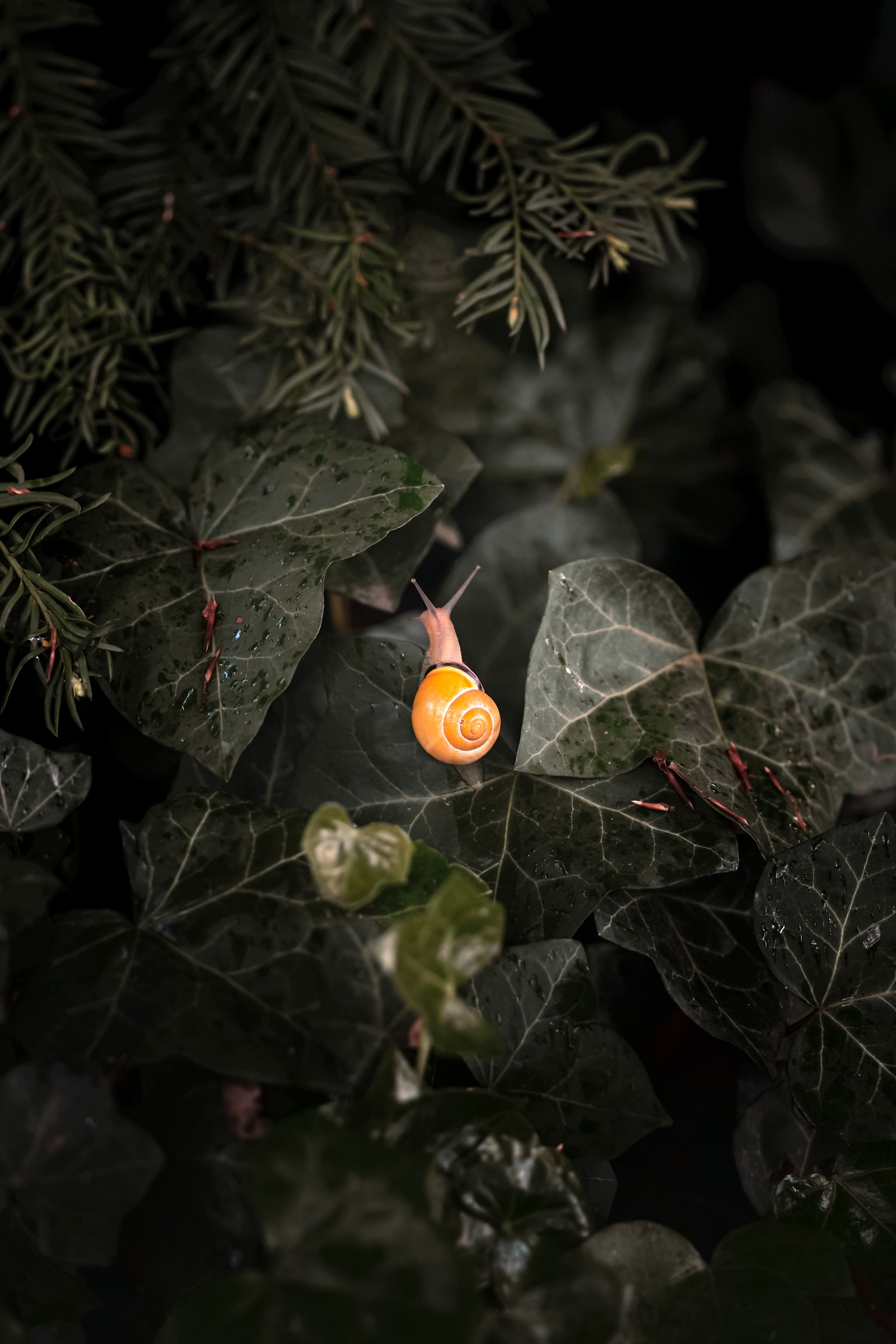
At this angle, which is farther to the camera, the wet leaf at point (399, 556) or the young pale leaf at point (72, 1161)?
the wet leaf at point (399, 556)

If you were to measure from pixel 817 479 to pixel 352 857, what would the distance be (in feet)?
2.20

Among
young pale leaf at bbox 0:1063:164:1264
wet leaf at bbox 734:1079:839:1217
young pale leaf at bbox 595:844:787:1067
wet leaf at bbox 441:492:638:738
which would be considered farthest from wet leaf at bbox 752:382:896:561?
young pale leaf at bbox 0:1063:164:1264

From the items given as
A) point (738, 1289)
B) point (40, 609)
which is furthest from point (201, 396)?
point (738, 1289)

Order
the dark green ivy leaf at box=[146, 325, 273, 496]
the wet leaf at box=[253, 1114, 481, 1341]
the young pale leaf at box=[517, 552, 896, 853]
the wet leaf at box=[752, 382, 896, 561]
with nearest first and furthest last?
the wet leaf at box=[253, 1114, 481, 1341] → the young pale leaf at box=[517, 552, 896, 853] → the dark green ivy leaf at box=[146, 325, 273, 496] → the wet leaf at box=[752, 382, 896, 561]

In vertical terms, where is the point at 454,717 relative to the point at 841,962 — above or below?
above

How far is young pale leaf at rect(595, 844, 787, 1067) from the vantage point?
0.54m

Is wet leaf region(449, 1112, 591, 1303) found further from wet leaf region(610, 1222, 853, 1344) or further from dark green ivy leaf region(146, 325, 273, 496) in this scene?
dark green ivy leaf region(146, 325, 273, 496)

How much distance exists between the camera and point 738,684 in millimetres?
662

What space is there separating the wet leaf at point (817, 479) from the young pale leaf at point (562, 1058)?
0.53 metres

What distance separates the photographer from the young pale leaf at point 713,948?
0.54 m

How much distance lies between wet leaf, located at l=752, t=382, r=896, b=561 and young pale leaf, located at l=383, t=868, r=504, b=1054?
0.59 metres

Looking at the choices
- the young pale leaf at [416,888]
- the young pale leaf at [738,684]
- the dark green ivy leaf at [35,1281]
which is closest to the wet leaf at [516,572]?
the young pale leaf at [738,684]

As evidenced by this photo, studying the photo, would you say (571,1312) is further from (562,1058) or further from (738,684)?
(738,684)

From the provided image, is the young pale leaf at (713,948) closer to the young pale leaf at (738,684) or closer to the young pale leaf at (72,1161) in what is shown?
the young pale leaf at (738,684)
